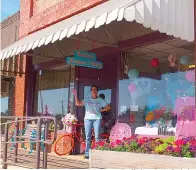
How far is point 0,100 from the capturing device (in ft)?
49.5

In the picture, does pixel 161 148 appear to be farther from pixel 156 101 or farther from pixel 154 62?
pixel 154 62

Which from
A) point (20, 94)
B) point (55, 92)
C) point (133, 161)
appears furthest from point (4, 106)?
point (133, 161)

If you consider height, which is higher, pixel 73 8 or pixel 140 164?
pixel 73 8

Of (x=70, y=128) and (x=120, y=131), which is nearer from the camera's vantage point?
(x=120, y=131)

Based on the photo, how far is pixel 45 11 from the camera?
11.9 m

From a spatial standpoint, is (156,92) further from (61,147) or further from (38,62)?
(38,62)

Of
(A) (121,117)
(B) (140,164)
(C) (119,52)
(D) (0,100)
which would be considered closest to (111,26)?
(C) (119,52)

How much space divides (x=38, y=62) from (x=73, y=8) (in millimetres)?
2507

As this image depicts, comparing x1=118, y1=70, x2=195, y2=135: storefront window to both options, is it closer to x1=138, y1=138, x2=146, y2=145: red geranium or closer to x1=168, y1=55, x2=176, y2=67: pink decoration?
x1=168, y1=55, x2=176, y2=67: pink decoration

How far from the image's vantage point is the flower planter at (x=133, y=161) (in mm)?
5488

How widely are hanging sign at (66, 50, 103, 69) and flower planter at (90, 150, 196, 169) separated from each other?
2899 mm

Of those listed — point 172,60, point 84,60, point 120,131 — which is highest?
point 84,60

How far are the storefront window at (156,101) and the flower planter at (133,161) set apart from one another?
187cm

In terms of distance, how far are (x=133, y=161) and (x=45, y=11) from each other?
7.24 meters
